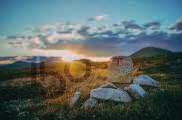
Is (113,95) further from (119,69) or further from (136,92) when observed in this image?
(119,69)

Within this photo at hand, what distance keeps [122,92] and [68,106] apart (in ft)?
10.6

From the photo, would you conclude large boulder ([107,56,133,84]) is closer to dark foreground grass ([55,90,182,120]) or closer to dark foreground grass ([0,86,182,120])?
dark foreground grass ([0,86,182,120])

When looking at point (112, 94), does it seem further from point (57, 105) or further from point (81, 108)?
point (57, 105)

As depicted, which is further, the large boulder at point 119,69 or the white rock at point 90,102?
the large boulder at point 119,69

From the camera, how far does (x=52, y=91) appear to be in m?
20.1

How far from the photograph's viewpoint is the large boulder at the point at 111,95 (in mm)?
14136

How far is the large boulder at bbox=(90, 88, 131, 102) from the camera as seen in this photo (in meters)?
14.1

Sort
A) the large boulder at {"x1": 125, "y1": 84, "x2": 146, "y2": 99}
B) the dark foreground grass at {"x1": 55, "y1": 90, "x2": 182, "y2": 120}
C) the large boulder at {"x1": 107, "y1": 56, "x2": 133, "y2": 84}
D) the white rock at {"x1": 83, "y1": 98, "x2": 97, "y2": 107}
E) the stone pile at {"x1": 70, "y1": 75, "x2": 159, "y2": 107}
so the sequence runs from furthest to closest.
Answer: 1. the large boulder at {"x1": 107, "y1": 56, "x2": 133, "y2": 84}
2. the large boulder at {"x1": 125, "y1": 84, "x2": 146, "y2": 99}
3. the stone pile at {"x1": 70, "y1": 75, "x2": 159, "y2": 107}
4. the white rock at {"x1": 83, "y1": 98, "x2": 97, "y2": 107}
5. the dark foreground grass at {"x1": 55, "y1": 90, "x2": 182, "y2": 120}

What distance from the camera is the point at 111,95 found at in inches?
561

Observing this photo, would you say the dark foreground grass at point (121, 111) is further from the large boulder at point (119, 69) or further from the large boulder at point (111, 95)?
the large boulder at point (119, 69)

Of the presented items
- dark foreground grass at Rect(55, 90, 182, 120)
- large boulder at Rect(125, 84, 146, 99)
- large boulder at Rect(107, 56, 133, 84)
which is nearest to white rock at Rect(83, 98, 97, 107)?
dark foreground grass at Rect(55, 90, 182, 120)

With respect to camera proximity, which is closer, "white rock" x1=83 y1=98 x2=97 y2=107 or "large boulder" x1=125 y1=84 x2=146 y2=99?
"white rock" x1=83 y1=98 x2=97 y2=107

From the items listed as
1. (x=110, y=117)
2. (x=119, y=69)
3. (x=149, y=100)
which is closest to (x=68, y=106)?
(x=110, y=117)

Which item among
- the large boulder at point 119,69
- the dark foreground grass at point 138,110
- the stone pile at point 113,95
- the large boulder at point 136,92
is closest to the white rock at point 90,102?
the stone pile at point 113,95
